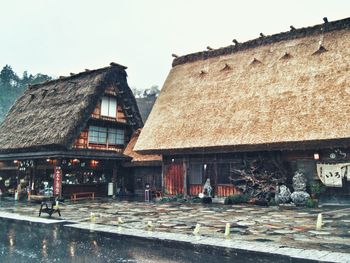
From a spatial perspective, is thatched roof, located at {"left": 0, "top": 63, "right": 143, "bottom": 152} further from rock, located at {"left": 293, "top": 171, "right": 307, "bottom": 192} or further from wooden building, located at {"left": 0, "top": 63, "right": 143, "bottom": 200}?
rock, located at {"left": 293, "top": 171, "right": 307, "bottom": 192}

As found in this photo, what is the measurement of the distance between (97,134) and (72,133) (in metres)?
3.75

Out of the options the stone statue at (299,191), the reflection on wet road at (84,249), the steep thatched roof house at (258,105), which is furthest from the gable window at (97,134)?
the stone statue at (299,191)

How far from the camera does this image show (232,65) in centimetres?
2328

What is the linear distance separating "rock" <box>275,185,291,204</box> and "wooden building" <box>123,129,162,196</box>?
33.1 feet

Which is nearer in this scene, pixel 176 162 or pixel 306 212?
pixel 306 212

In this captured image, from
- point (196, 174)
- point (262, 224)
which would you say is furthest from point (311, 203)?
point (196, 174)

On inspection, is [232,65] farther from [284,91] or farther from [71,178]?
[71,178]

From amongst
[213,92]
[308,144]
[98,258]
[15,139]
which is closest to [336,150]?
[308,144]

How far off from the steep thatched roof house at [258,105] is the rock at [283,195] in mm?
1605

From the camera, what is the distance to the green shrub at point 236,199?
18.8 m

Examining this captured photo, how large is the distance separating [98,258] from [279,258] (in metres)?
4.23

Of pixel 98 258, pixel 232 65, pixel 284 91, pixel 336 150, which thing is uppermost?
pixel 232 65

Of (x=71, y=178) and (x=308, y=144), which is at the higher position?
(x=308, y=144)

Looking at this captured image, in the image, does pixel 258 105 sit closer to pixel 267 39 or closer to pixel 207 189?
pixel 207 189
